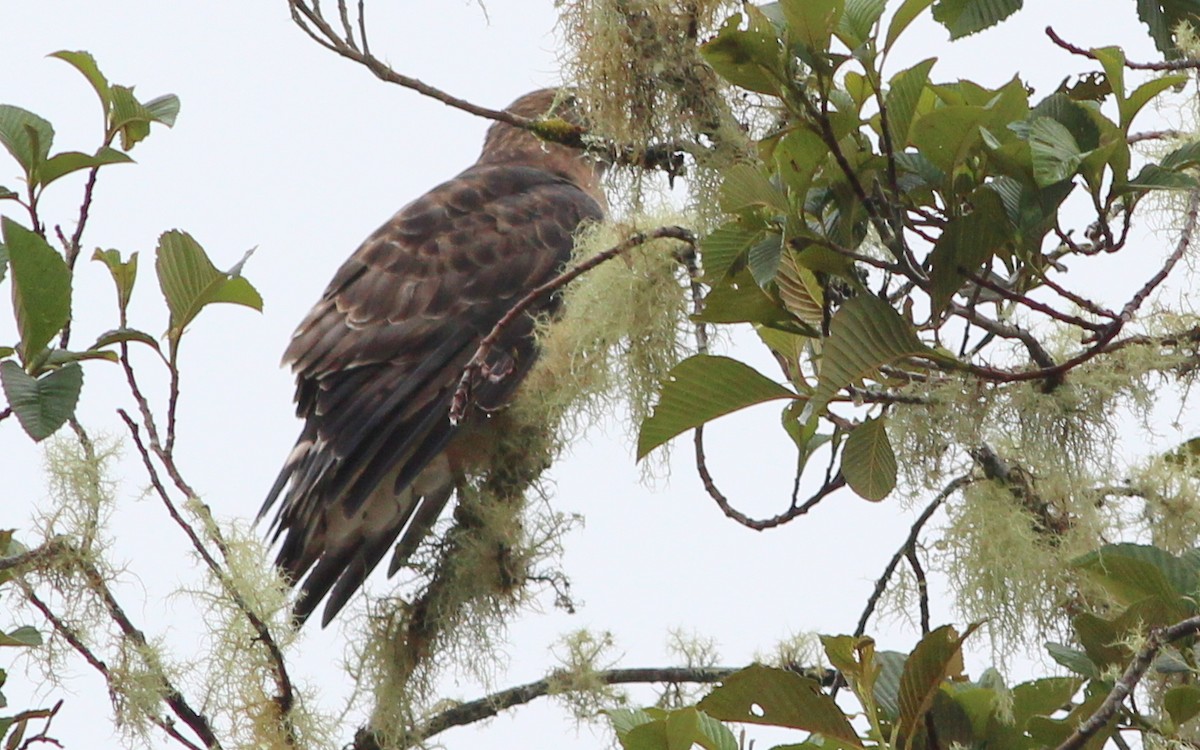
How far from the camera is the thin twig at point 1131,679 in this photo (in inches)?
48.6

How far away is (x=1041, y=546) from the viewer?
1.59 metres

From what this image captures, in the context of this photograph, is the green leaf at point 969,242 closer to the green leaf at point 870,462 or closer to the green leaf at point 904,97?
the green leaf at point 904,97

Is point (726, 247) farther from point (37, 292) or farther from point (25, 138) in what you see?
point (25, 138)

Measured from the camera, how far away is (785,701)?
1412mm

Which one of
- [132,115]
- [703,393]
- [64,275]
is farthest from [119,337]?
[703,393]

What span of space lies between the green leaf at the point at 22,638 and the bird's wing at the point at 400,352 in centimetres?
91

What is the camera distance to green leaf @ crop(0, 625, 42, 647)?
6.23 feet

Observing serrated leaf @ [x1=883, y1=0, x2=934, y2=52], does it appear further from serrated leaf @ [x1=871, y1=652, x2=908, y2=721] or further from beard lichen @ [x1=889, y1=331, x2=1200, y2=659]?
serrated leaf @ [x1=871, y1=652, x2=908, y2=721]

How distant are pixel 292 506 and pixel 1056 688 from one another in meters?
1.77

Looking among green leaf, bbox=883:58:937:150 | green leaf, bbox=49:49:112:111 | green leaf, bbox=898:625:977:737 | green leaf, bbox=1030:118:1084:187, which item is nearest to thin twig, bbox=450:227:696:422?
green leaf, bbox=883:58:937:150

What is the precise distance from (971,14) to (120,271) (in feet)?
3.84

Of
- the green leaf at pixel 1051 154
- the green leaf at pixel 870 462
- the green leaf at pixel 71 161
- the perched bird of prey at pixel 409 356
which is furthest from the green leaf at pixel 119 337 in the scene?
the green leaf at pixel 1051 154

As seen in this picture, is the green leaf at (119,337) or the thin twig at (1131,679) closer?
the thin twig at (1131,679)

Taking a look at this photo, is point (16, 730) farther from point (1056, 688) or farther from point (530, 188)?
point (530, 188)
